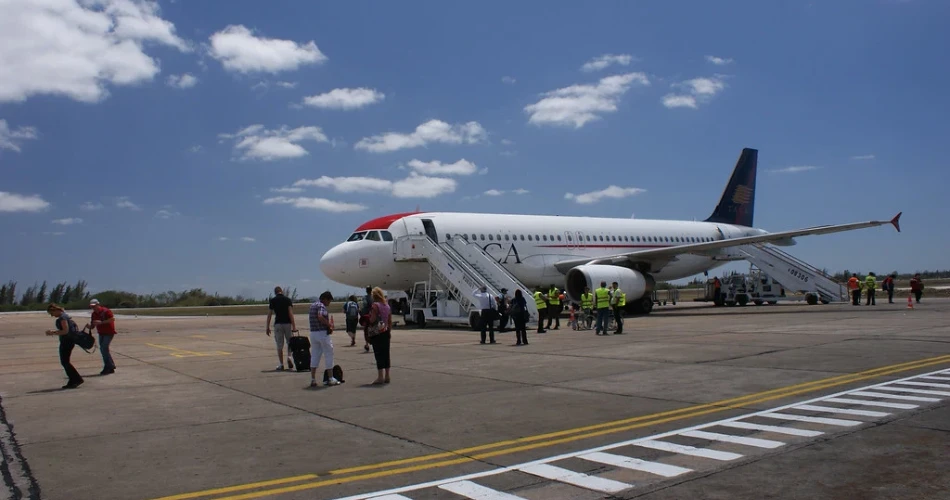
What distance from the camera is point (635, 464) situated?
19.0 ft

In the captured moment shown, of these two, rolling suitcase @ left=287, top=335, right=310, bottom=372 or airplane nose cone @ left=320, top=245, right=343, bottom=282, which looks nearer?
rolling suitcase @ left=287, top=335, right=310, bottom=372

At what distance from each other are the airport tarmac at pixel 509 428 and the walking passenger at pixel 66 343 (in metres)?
0.27

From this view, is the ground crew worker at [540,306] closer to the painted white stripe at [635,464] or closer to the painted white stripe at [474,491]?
the painted white stripe at [635,464]

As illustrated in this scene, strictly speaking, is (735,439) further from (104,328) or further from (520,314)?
(104,328)

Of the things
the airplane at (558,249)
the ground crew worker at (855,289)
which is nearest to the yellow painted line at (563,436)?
the airplane at (558,249)

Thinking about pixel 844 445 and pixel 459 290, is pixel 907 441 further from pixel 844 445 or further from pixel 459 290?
pixel 459 290

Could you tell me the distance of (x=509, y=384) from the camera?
10.4m

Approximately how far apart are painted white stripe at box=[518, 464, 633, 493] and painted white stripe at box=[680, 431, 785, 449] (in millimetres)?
1697

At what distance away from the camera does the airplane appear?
82.0 ft

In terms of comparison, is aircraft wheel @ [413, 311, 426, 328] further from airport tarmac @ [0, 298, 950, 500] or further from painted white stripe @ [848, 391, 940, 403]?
painted white stripe @ [848, 391, 940, 403]

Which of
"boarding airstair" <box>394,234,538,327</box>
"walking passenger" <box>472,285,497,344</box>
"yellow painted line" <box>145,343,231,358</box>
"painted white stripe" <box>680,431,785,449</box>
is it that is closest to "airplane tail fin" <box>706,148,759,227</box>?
"boarding airstair" <box>394,234,538,327</box>

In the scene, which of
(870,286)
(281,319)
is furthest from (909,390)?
(870,286)

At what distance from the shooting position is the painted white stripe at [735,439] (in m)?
6.29

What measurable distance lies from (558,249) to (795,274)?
1353 centimetres
